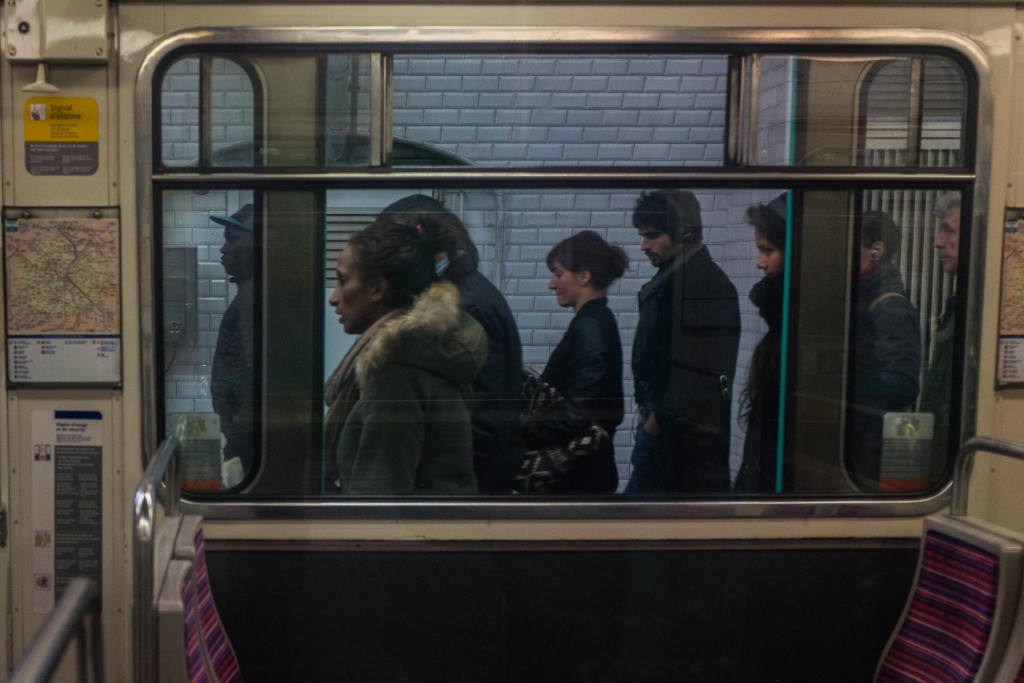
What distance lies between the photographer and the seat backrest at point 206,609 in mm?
2716

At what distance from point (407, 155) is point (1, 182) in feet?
3.75

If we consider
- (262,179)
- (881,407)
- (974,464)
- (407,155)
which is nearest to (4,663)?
(262,179)

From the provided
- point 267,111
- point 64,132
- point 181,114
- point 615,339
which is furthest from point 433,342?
point 64,132

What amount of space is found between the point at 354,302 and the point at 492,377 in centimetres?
46

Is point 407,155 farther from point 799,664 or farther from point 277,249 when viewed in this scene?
point 799,664

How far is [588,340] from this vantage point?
3166mm

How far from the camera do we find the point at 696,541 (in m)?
3.20

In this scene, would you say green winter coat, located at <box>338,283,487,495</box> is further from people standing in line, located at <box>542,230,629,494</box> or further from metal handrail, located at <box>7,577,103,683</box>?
metal handrail, located at <box>7,577,103,683</box>

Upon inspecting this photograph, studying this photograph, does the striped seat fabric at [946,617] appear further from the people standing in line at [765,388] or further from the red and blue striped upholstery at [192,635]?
the red and blue striped upholstery at [192,635]

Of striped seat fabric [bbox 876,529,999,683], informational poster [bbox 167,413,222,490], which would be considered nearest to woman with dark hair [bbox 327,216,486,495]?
informational poster [bbox 167,413,222,490]

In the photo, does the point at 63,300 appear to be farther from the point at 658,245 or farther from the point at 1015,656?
the point at 1015,656

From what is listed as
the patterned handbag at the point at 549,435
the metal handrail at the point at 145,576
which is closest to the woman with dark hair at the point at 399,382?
the patterned handbag at the point at 549,435

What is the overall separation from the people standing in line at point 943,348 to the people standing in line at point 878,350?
48mm

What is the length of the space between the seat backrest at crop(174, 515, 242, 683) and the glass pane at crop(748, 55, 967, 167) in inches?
73.3
